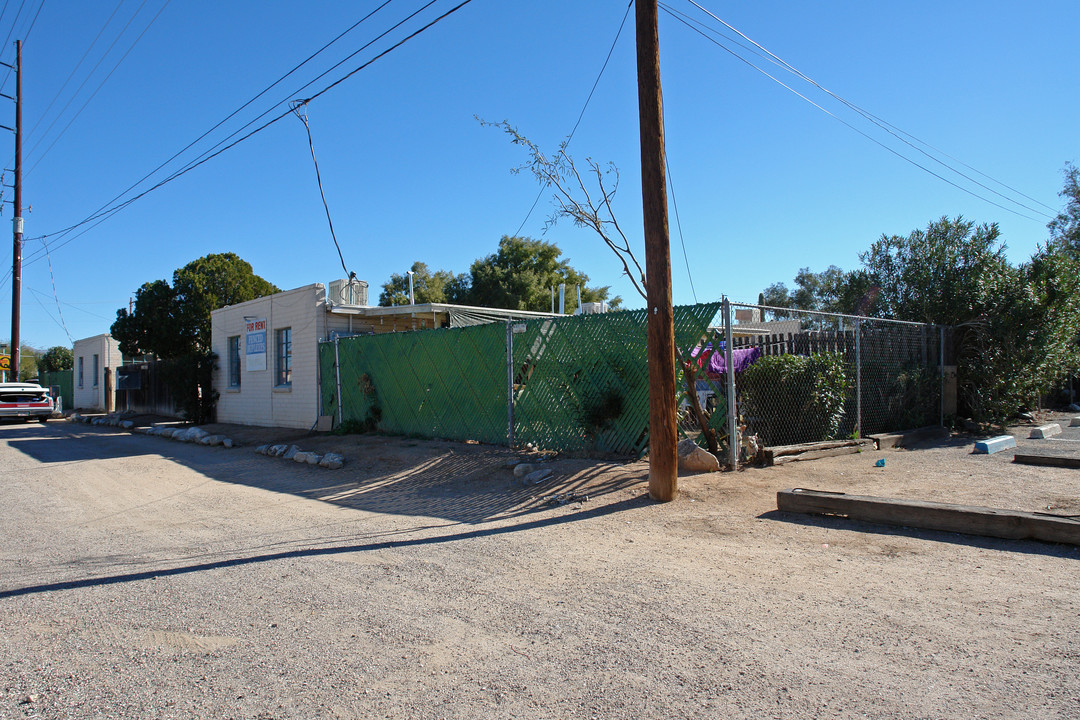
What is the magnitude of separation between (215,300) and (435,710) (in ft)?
89.2

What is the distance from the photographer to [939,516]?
555 cm

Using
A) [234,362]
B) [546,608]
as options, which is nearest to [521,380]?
[546,608]

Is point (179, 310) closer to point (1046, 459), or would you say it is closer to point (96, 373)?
point (96, 373)

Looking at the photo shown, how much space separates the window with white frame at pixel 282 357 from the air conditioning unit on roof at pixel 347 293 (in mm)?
1794

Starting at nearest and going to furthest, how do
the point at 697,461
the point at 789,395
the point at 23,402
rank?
the point at 697,461, the point at 789,395, the point at 23,402

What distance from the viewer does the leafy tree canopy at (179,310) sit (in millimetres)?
26312

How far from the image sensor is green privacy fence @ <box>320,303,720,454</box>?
28.9ft

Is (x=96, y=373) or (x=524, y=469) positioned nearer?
(x=524, y=469)

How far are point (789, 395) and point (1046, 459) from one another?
310 cm

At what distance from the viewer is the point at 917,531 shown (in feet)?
18.5

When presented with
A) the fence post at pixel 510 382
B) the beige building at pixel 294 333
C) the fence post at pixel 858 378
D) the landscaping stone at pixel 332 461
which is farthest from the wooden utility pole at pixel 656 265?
the beige building at pixel 294 333

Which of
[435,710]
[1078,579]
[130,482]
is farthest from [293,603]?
[130,482]

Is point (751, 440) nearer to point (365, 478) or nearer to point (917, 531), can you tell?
point (917, 531)

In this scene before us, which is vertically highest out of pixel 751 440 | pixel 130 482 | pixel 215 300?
pixel 215 300
